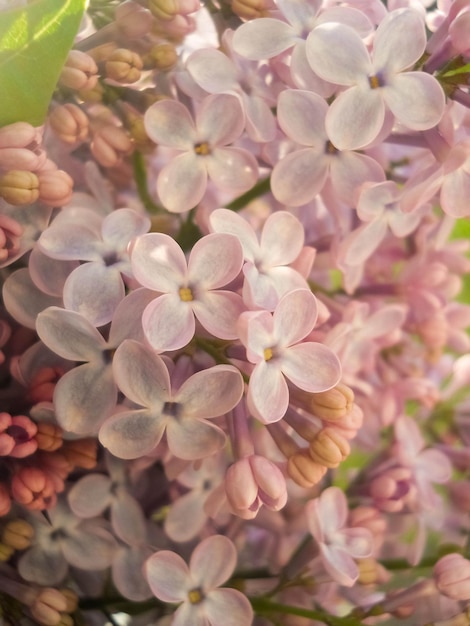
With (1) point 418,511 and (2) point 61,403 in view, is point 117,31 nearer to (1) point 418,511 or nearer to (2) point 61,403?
(2) point 61,403

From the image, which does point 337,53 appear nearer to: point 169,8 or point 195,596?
point 169,8

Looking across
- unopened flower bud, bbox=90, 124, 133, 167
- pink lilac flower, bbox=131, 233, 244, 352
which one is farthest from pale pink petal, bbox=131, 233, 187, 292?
unopened flower bud, bbox=90, 124, 133, 167

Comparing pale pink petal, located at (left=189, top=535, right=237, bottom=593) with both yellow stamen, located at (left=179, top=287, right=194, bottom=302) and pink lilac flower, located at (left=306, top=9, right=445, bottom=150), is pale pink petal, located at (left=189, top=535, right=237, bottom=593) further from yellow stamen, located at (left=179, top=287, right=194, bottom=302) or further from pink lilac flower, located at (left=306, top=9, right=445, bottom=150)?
pink lilac flower, located at (left=306, top=9, right=445, bottom=150)

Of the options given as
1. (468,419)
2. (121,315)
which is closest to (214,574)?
(121,315)

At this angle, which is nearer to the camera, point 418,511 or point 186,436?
point 186,436

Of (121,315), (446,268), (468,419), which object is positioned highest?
(121,315)
